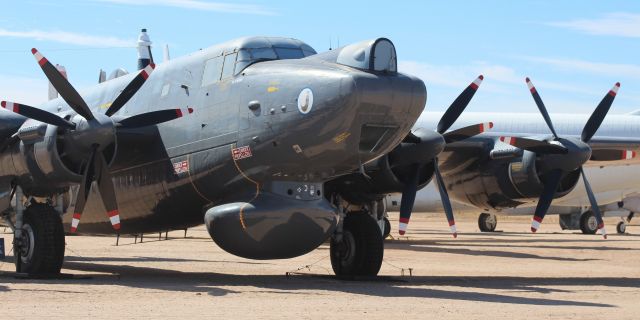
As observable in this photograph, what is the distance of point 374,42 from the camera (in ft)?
50.6

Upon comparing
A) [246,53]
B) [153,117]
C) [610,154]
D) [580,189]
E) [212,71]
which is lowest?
[580,189]

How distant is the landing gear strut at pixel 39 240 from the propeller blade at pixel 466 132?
8020 millimetres

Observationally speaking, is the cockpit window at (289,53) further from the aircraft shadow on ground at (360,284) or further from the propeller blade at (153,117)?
the aircraft shadow on ground at (360,284)

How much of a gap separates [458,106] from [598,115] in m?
4.15

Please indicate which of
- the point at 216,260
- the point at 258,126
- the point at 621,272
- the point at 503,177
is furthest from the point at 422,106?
the point at 216,260

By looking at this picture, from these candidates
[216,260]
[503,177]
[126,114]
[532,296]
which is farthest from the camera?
[216,260]

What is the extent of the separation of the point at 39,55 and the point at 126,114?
264 centimetres

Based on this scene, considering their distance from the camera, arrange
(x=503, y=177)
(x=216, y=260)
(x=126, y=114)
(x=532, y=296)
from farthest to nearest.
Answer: (x=216, y=260) < (x=503, y=177) < (x=126, y=114) < (x=532, y=296)

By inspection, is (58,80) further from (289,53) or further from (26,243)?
(289,53)

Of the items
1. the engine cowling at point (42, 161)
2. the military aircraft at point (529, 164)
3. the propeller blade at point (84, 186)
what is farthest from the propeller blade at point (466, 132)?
the propeller blade at point (84, 186)

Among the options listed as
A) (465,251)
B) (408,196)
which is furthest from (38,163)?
(465,251)

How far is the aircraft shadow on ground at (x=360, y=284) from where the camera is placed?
598 inches

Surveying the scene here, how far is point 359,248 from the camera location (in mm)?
18750

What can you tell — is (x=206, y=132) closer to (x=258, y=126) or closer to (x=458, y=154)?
(x=258, y=126)
